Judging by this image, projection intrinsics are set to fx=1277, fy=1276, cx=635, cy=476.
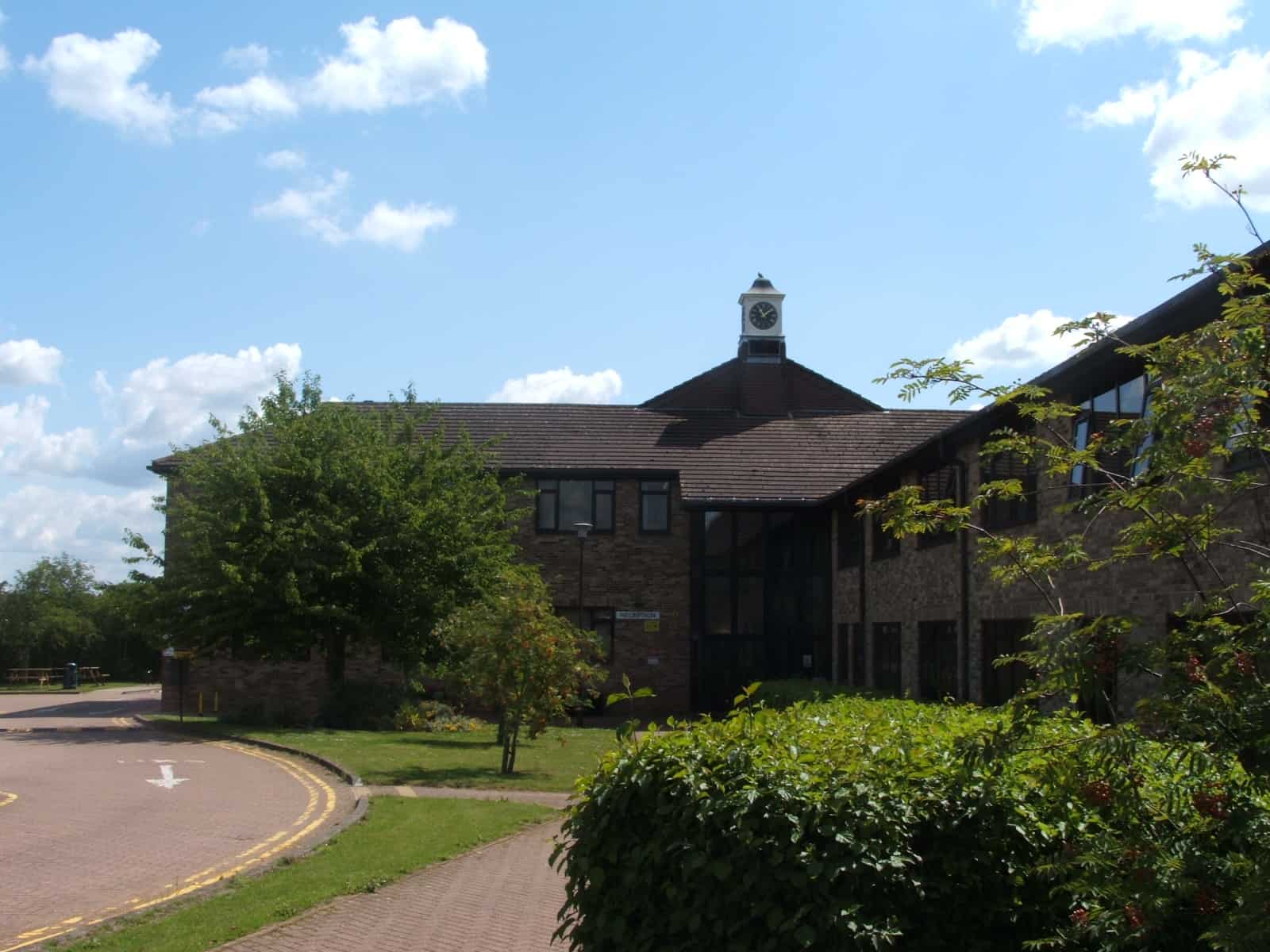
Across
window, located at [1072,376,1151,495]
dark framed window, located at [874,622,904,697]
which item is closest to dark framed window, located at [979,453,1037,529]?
window, located at [1072,376,1151,495]

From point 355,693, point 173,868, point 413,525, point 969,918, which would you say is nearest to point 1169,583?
point 969,918

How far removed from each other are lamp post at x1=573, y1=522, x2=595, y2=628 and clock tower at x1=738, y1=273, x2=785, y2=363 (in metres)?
9.49

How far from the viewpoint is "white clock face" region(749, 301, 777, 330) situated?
41.3 metres

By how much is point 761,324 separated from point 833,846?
36705mm

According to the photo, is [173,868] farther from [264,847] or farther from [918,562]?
[918,562]

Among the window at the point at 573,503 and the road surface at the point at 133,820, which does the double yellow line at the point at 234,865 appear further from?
the window at the point at 573,503

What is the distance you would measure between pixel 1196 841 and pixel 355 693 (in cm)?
2600

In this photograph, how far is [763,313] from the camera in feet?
137

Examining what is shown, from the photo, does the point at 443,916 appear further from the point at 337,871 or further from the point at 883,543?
the point at 883,543

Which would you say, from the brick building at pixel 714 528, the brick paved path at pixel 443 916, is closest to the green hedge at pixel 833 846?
the brick paved path at pixel 443 916

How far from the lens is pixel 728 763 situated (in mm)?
5652

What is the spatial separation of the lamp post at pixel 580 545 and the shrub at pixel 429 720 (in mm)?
4711

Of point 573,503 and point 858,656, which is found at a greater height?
point 573,503

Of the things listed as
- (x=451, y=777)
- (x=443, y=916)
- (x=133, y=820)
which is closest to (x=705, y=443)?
(x=451, y=777)
